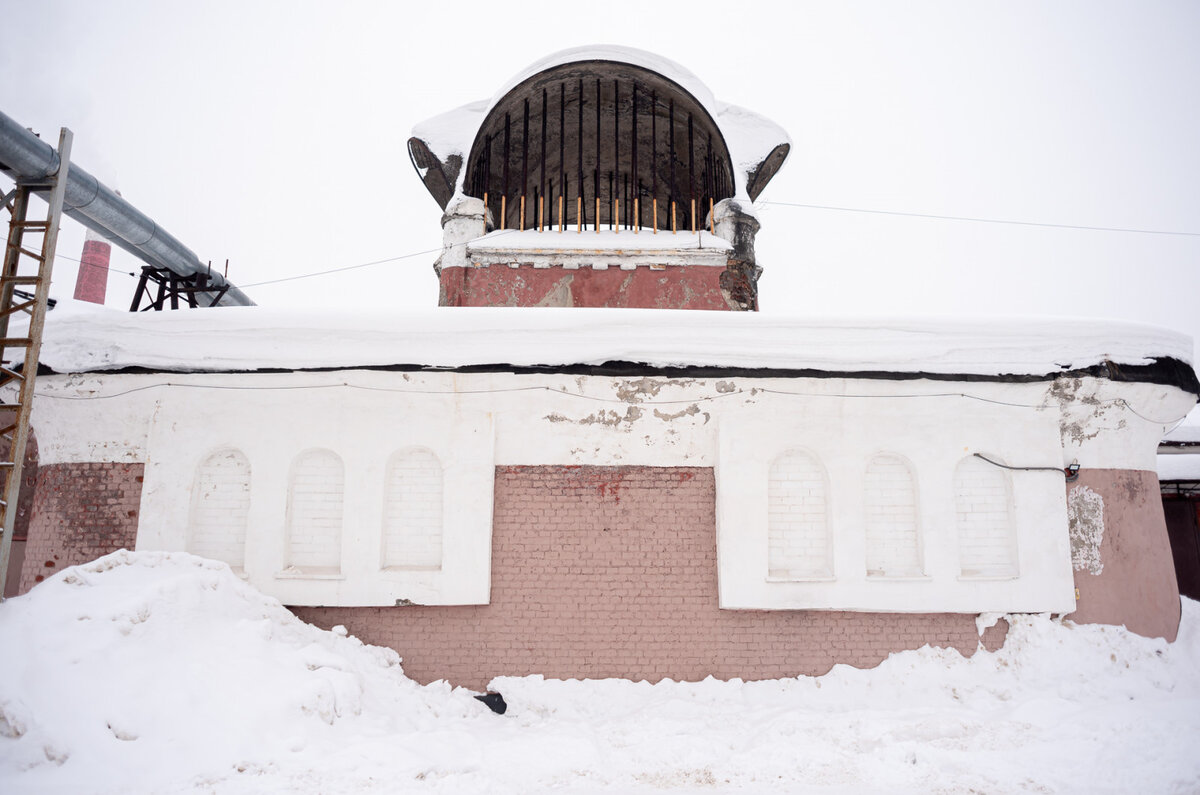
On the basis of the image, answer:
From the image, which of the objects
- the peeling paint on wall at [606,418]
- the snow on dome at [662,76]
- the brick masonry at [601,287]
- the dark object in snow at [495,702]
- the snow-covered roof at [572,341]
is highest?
the snow on dome at [662,76]

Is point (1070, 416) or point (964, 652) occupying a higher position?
point (1070, 416)

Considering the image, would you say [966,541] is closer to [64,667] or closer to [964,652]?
[964,652]

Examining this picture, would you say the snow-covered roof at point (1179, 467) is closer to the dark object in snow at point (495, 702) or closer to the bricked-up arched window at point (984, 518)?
the bricked-up arched window at point (984, 518)

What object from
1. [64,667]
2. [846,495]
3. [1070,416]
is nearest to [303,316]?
[64,667]

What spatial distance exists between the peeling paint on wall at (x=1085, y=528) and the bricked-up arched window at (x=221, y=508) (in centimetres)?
919

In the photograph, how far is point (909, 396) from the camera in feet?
23.5

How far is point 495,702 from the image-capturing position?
6.37 meters

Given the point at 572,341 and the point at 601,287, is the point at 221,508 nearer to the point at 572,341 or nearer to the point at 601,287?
the point at 572,341

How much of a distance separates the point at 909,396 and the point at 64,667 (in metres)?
8.20

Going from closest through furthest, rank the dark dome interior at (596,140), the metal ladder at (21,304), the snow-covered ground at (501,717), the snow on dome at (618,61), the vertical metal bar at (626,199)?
the snow-covered ground at (501,717) → the metal ladder at (21,304) → the snow on dome at (618,61) → the dark dome interior at (596,140) → the vertical metal bar at (626,199)

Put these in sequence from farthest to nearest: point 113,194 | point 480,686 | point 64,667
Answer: point 113,194
point 480,686
point 64,667

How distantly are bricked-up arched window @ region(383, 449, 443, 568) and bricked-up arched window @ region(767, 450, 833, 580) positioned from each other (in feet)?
12.1

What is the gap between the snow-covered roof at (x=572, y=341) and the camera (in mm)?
7020

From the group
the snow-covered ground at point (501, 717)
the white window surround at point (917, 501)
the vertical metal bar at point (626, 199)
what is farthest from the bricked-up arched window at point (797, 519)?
the vertical metal bar at point (626, 199)
